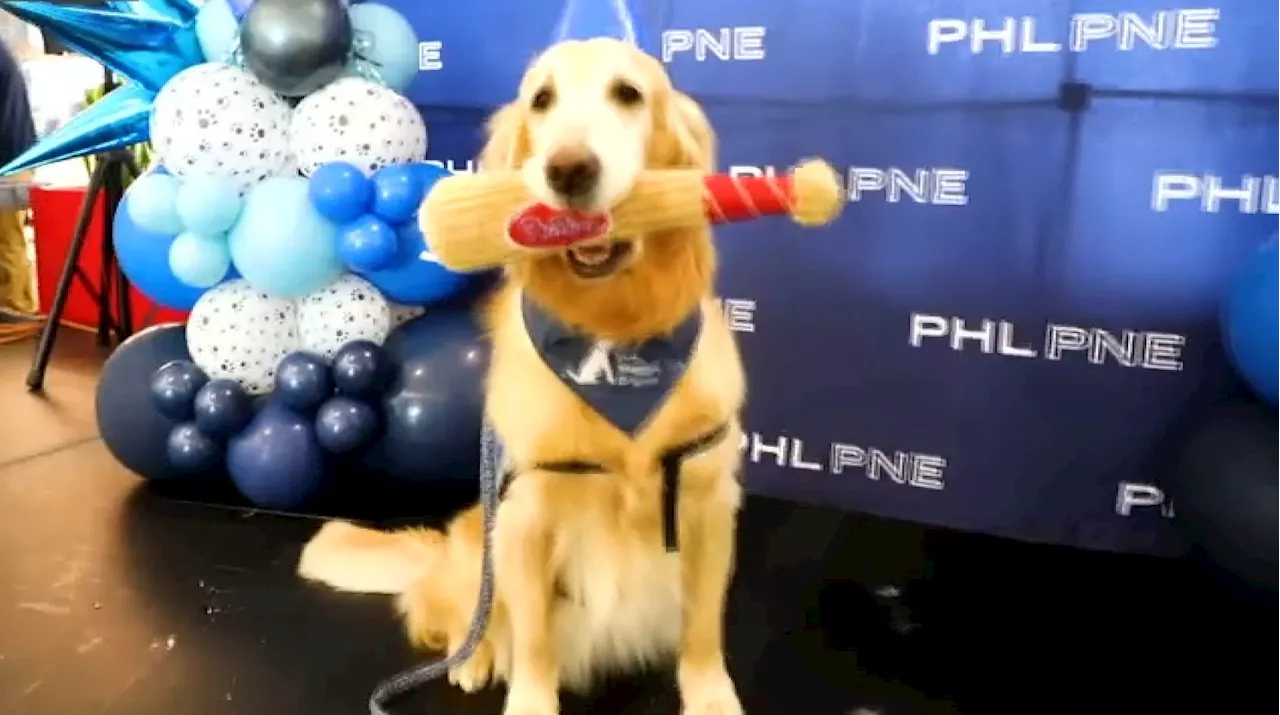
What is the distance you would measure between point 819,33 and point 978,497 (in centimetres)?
112

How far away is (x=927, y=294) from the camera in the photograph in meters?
2.53

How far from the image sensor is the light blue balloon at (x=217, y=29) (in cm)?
254

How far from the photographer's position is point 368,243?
2.38 metres

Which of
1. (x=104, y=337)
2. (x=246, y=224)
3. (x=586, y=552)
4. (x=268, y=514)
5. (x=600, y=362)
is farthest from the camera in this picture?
(x=104, y=337)

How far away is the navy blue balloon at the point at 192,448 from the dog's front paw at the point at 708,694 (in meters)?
1.35

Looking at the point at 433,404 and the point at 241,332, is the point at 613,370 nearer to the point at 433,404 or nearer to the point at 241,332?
the point at 433,404

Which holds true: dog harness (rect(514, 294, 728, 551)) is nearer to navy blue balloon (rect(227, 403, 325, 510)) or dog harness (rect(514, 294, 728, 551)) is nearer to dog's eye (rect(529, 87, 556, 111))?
dog's eye (rect(529, 87, 556, 111))

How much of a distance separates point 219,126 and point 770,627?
1561 mm

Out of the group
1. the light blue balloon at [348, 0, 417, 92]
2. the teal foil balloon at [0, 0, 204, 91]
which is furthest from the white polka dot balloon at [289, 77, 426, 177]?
the teal foil balloon at [0, 0, 204, 91]

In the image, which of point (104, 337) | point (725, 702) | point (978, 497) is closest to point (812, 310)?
point (978, 497)

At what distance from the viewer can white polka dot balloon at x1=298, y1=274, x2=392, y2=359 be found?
2.51 m

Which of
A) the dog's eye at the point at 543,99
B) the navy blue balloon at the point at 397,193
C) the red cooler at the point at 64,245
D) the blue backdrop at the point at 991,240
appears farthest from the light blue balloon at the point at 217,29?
the red cooler at the point at 64,245

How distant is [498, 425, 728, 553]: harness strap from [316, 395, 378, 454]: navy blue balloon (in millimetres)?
937

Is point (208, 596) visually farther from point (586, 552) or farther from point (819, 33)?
point (819, 33)
